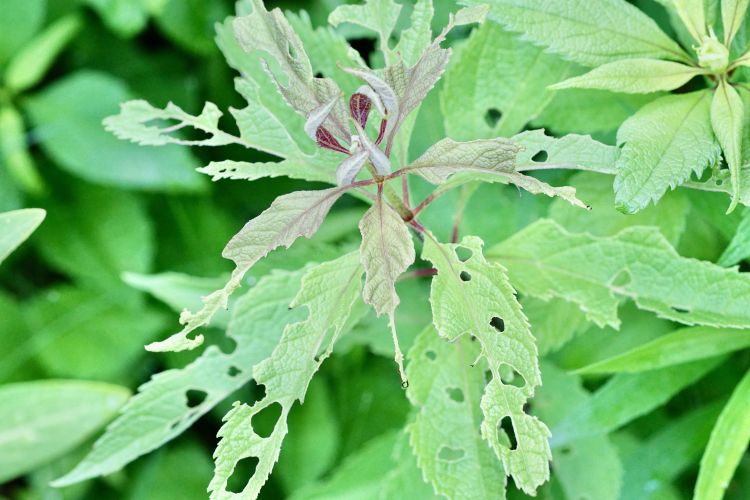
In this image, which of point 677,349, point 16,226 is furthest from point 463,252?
point 16,226

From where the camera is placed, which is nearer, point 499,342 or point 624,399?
point 499,342

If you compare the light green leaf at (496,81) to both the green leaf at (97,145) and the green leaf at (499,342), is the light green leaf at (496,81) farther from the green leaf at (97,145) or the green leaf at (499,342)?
the green leaf at (97,145)

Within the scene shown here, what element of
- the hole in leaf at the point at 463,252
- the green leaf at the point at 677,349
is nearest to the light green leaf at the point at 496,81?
the hole in leaf at the point at 463,252

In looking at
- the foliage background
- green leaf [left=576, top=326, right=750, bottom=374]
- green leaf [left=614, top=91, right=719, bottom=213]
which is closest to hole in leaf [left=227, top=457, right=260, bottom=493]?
the foliage background

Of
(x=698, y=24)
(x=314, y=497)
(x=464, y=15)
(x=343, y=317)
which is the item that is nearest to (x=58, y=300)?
(x=314, y=497)

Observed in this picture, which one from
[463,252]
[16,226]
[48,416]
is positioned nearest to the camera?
[16,226]

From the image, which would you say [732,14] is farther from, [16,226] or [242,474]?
[242,474]

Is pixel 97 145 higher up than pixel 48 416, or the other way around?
pixel 97 145
